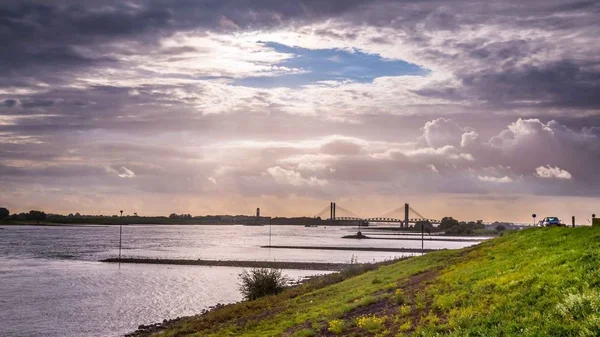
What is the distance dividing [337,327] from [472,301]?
5367 millimetres

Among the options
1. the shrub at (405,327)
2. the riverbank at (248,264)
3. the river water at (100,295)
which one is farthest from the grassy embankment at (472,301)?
the riverbank at (248,264)

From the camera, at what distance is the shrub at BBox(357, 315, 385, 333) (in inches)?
859

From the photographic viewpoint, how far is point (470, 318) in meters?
18.2

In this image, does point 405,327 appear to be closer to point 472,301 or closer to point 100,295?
point 472,301

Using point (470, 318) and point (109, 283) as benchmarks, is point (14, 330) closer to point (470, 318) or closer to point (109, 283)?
point (109, 283)

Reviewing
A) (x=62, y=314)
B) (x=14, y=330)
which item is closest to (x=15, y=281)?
(x=62, y=314)

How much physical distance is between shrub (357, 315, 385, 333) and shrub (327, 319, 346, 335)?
0.71 m

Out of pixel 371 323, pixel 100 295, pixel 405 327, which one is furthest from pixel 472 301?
pixel 100 295

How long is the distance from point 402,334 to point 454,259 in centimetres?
1941

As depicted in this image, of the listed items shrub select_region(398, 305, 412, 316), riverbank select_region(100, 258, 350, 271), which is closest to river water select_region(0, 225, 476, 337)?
riverbank select_region(100, 258, 350, 271)

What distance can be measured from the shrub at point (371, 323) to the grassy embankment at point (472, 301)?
0.14ft

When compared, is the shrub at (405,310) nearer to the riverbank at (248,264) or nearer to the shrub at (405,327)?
the shrub at (405,327)

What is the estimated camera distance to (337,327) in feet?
76.2

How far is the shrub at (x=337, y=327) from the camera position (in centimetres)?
2303
